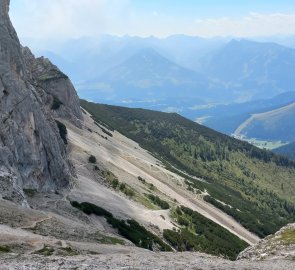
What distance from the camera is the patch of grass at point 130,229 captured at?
60688mm

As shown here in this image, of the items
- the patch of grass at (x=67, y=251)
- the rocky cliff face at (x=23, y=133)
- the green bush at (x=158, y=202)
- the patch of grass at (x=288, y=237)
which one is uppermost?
the rocky cliff face at (x=23, y=133)

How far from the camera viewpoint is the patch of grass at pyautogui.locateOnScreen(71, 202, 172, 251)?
60688 millimetres

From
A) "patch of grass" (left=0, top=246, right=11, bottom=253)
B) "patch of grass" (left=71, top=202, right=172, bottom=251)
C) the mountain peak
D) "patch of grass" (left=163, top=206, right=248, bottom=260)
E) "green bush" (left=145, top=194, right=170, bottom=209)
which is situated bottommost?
"patch of grass" (left=163, top=206, right=248, bottom=260)

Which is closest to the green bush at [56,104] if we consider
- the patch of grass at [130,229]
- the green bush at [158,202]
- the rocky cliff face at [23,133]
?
the green bush at [158,202]

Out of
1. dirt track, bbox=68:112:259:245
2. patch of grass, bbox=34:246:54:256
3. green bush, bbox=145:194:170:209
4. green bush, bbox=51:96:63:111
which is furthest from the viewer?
green bush, bbox=51:96:63:111

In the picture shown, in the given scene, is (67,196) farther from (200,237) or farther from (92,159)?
(200,237)

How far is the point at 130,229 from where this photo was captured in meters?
63.7

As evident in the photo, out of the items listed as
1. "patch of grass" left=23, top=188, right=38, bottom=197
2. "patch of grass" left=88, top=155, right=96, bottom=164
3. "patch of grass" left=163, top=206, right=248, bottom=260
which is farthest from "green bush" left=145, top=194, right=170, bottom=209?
"patch of grass" left=23, top=188, right=38, bottom=197

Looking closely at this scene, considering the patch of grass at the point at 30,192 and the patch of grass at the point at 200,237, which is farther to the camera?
the patch of grass at the point at 200,237

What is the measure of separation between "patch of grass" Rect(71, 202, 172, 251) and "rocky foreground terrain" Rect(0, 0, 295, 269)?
1.18 metres

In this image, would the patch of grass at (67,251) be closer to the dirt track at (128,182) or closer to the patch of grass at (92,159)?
the dirt track at (128,182)

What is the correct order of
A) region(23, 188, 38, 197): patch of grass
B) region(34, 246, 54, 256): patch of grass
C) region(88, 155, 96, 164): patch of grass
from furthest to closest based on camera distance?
region(88, 155, 96, 164): patch of grass, region(23, 188, 38, 197): patch of grass, region(34, 246, 54, 256): patch of grass

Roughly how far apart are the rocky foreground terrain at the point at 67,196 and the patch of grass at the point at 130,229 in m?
1.18

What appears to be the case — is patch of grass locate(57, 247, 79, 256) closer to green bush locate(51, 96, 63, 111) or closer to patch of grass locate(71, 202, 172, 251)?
patch of grass locate(71, 202, 172, 251)
